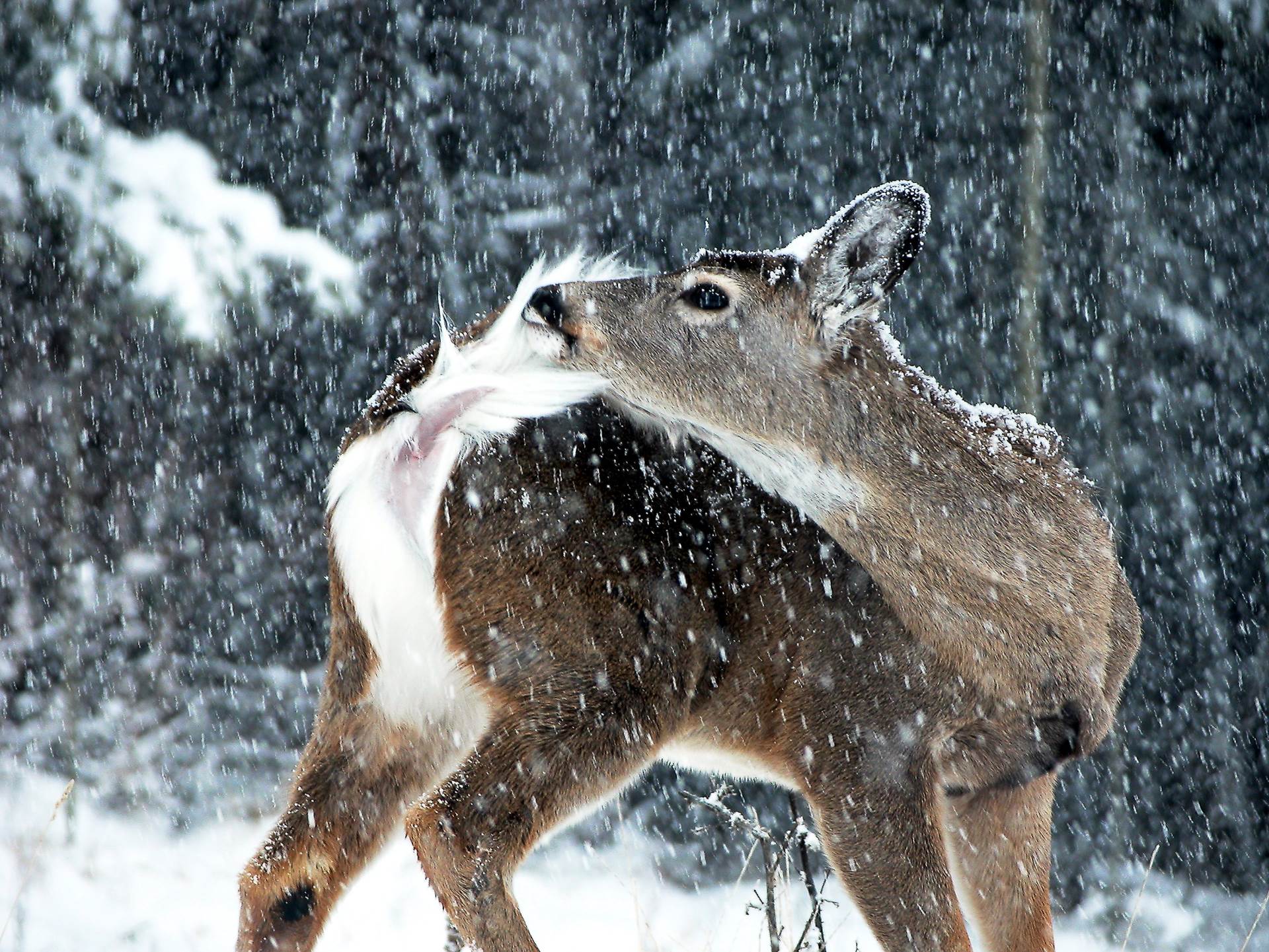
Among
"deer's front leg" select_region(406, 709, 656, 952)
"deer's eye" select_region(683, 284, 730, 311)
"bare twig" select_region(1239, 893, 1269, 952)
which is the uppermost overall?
"deer's eye" select_region(683, 284, 730, 311)

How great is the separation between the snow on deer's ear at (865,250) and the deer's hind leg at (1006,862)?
126 centimetres

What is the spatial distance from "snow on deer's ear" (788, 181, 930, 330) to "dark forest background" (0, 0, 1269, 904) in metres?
2.57

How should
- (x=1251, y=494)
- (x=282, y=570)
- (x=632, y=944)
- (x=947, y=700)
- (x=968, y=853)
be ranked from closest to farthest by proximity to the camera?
(x=947, y=700) → (x=968, y=853) → (x=632, y=944) → (x=1251, y=494) → (x=282, y=570)

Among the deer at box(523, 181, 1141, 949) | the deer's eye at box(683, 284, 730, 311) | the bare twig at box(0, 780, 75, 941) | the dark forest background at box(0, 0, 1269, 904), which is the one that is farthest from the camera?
the dark forest background at box(0, 0, 1269, 904)

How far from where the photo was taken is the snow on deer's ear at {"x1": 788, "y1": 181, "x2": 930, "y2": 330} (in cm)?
301

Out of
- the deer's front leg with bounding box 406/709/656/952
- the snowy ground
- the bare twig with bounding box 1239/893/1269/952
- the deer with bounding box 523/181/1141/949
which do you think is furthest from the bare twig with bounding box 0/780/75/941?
the bare twig with bounding box 1239/893/1269/952

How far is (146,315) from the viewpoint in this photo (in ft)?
18.3

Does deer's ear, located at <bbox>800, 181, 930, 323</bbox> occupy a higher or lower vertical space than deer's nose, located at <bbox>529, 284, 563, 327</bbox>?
lower

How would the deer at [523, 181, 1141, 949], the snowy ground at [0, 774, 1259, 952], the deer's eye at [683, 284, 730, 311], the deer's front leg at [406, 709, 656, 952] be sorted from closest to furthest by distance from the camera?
the deer's front leg at [406, 709, 656, 952] < the deer at [523, 181, 1141, 949] < the deer's eye at [683, 284, 730, 311] < the snowy ground at [0, 774, 1259, 952]

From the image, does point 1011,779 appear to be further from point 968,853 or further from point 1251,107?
point 1251,107

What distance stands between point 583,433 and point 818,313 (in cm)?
72

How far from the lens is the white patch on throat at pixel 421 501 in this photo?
2553 millimetres

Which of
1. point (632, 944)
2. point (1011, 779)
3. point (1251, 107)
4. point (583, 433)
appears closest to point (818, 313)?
point (583, 433)

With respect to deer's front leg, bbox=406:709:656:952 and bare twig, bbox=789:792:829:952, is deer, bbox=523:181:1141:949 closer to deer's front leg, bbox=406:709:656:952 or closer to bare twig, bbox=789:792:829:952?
bare twig, bbox=789:792:829:952
